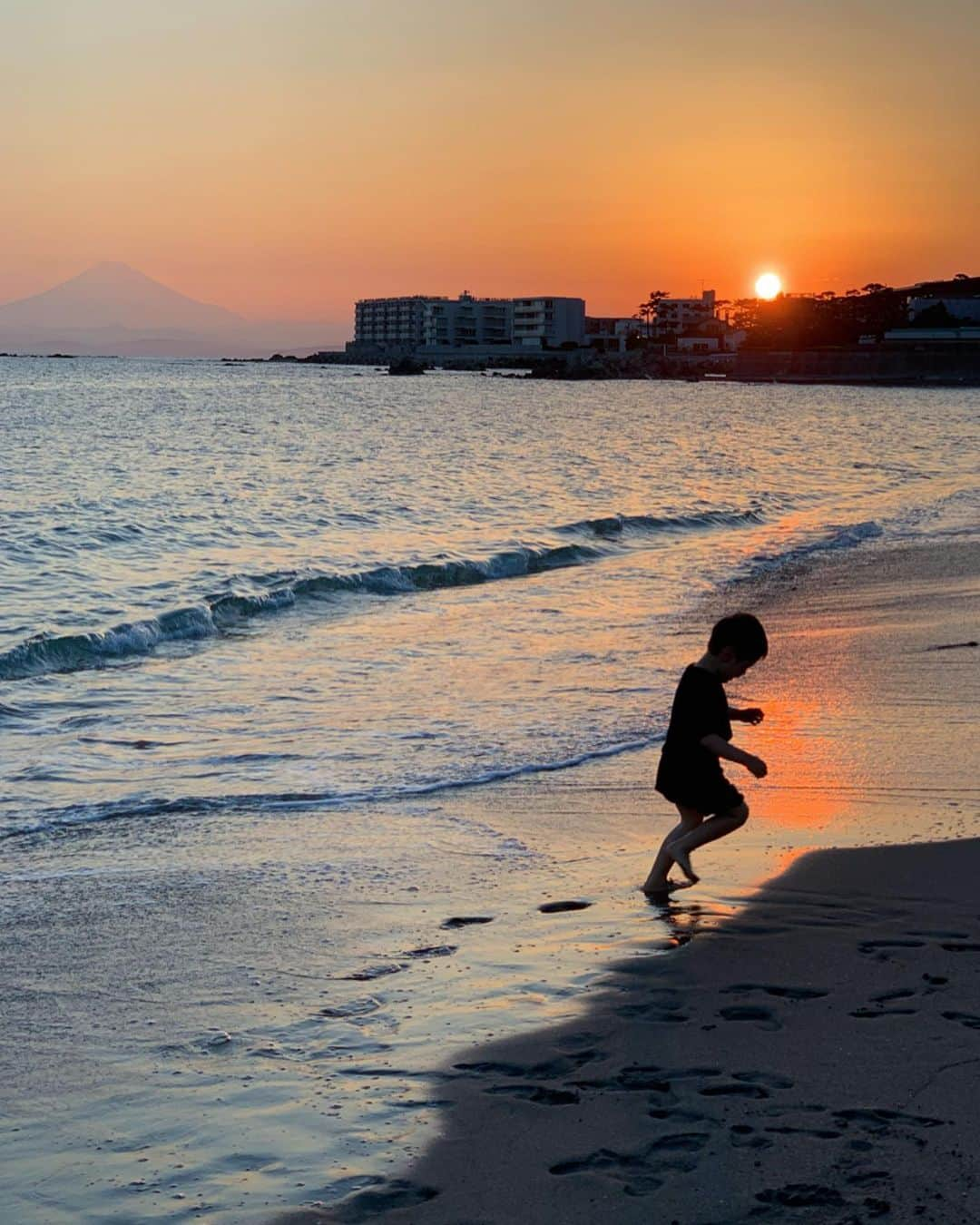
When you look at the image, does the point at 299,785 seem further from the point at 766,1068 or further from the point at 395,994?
the point at 766,1068

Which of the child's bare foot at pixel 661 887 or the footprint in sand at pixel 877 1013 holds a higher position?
the footprint in sand at pixel 877 1013

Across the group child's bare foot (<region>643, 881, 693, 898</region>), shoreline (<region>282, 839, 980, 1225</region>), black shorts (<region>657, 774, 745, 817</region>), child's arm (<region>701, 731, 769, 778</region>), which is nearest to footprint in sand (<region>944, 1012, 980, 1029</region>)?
shoreline (<region>282, 839, 980, 1225</region>)

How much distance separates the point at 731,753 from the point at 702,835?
0.43 m

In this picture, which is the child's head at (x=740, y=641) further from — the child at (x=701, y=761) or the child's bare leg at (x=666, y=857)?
the child's bare leg at (x=666, y=857)

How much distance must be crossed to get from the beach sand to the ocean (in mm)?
224

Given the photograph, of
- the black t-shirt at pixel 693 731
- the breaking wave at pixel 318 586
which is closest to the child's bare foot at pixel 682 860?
the black t-shirt at pixel 693 731

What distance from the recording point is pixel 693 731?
548cm

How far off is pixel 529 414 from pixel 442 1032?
7863 centimetres

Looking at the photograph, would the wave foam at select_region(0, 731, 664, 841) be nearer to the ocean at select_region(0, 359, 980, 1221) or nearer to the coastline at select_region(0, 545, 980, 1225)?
the ocean at select_region(0, 359, 980, 1221)

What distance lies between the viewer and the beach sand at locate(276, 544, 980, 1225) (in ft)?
10.2

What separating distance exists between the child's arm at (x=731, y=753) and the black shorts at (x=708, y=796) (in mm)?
133

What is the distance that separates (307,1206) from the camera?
3.19 metres

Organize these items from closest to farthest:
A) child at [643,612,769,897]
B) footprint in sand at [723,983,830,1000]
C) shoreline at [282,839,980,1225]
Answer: shoreline at [282,839,980,1225] → footprint in sand at [723,983,830,1000] → child at [643,612,769,897]

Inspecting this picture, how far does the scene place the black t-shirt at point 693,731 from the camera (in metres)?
5.41
